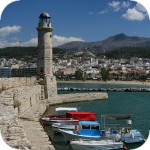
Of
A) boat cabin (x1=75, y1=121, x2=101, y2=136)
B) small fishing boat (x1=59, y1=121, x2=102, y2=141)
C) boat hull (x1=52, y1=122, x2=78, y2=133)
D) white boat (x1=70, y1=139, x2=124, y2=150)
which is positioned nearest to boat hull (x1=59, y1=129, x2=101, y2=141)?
small fishing boat (x1=59, y1=121, x2=102, y2=141)

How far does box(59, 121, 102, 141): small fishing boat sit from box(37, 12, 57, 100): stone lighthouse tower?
7.82 m

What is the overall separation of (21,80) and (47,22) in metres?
3.67

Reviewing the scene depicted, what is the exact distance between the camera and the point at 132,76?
62219 millimetres

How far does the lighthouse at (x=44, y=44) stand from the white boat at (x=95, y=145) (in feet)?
29.6

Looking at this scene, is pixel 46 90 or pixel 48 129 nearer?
pixel 48 129

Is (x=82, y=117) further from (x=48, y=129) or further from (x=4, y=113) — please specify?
(x=4, y=113)

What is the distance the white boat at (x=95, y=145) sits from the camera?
9.12 meters

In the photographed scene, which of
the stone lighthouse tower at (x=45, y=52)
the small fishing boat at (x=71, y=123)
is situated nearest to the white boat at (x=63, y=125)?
the small fishing boat at (x=71, y=123)

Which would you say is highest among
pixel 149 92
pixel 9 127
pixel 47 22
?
pixel 47 22

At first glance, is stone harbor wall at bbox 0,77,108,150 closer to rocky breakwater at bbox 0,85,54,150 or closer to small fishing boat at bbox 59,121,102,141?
rocky breakwater at bbox 0,85,54,150

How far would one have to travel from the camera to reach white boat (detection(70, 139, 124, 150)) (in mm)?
9117

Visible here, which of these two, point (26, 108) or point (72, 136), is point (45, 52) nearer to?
point (26, 108)

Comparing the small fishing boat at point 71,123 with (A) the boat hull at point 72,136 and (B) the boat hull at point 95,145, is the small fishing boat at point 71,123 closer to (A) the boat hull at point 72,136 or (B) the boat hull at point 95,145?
(A) the boat hull at point 72,136

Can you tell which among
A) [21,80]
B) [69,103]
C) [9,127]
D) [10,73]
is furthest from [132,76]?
[9,127]
